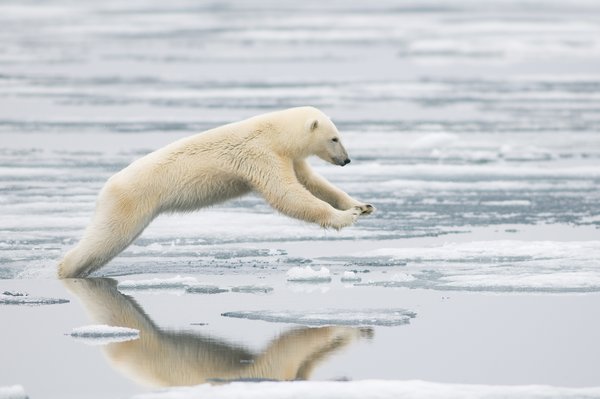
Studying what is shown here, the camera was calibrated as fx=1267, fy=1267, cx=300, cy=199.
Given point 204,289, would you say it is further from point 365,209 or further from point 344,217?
point 365,209

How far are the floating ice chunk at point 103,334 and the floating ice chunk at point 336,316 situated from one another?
1.96ft

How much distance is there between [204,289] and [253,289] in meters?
0.26

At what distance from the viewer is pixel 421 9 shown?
1469 inches

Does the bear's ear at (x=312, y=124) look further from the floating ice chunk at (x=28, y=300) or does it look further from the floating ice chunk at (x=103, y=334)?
the floating ice chunk at (x=103, y=334)

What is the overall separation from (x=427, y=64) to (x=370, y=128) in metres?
7.91

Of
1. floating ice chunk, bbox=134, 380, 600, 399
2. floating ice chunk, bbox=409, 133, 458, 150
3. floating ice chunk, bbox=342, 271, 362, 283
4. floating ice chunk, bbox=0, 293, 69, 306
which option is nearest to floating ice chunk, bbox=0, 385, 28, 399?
floating ice chunk, bbox=134, 380, 600, 399

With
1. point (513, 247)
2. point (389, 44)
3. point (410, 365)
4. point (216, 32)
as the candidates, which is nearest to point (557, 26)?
point (389, 44)

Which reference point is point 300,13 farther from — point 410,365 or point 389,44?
point 410,365

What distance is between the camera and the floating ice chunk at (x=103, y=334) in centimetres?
549

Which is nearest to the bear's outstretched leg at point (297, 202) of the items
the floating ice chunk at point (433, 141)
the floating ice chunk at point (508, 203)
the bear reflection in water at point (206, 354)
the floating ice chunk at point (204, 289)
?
the floating ice chunk at point (204, 289)

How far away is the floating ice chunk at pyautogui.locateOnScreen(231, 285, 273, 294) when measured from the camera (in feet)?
21.7

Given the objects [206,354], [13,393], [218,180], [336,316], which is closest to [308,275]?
[218,180]

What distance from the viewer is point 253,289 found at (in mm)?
6656

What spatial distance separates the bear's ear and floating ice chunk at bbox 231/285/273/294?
948 millimetres
